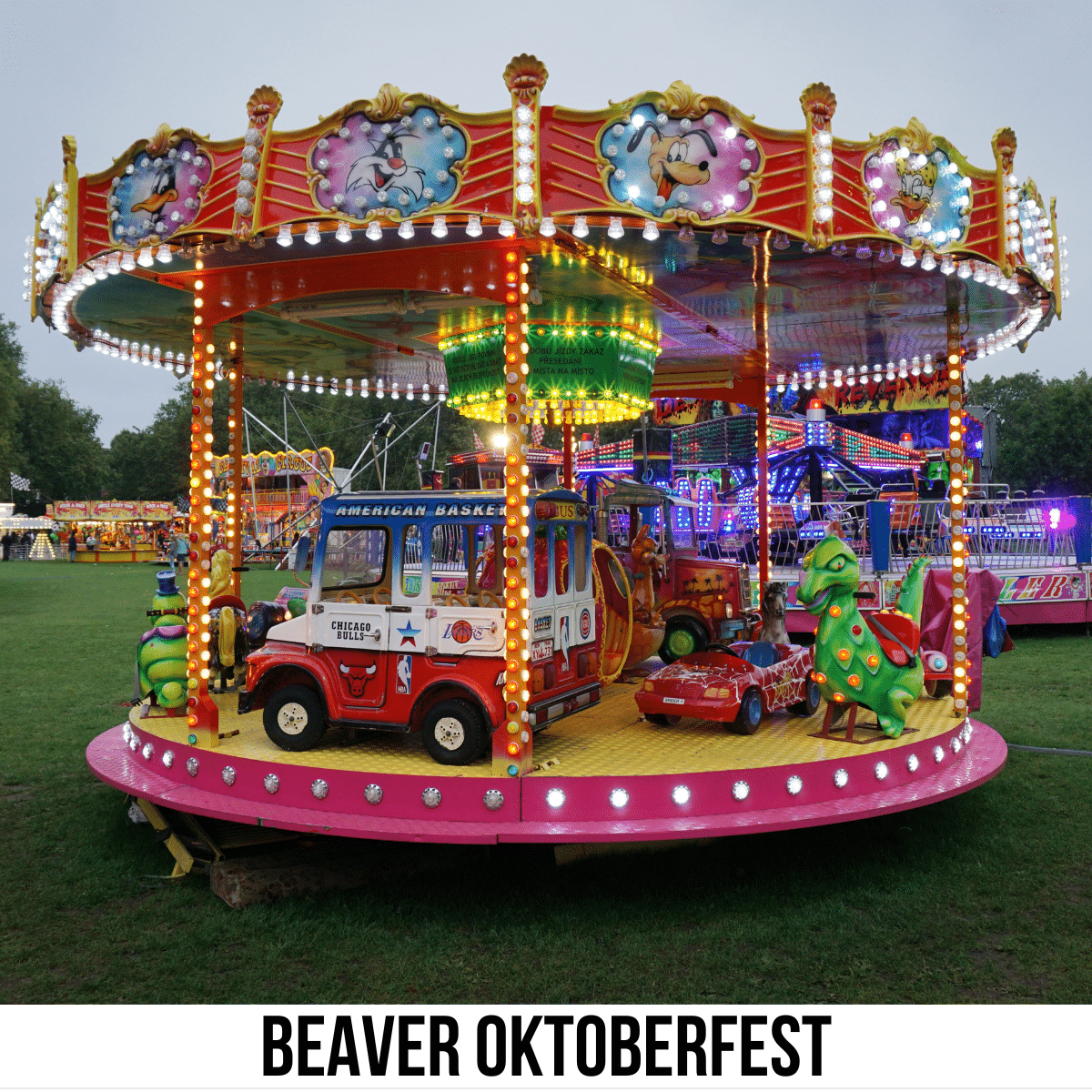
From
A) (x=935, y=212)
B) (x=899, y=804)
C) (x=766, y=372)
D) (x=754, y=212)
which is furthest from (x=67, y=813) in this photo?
(x=766, y=372)

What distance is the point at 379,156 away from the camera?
229 inches

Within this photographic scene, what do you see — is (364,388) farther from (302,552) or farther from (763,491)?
(302,552)

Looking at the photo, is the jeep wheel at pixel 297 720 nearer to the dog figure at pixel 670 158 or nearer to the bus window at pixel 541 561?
the bus window at pixel 541 561

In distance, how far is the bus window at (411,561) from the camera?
684cm

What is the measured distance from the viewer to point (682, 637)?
447 inches

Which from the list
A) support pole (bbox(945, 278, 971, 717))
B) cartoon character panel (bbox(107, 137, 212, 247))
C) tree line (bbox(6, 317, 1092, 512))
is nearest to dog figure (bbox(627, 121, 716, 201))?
cartoon character panel (bbox(107, 137, 212, 247))

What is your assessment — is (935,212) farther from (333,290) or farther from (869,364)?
(869,364)

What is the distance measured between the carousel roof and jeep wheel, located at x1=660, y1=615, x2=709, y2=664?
384 centimetres

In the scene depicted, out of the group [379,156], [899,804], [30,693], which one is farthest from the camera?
[30,693]

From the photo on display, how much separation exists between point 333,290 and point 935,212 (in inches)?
170

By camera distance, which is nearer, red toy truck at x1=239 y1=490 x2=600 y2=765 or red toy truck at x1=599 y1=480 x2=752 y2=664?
red toy truck at x1=239 y1=490 x2=600 y2=765

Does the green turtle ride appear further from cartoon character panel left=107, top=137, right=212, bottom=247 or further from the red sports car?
cartoon character panel left=107, top=137, right=212, bottom=247

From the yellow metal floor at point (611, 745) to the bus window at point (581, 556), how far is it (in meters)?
1.18

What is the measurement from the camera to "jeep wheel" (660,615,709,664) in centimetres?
1126
